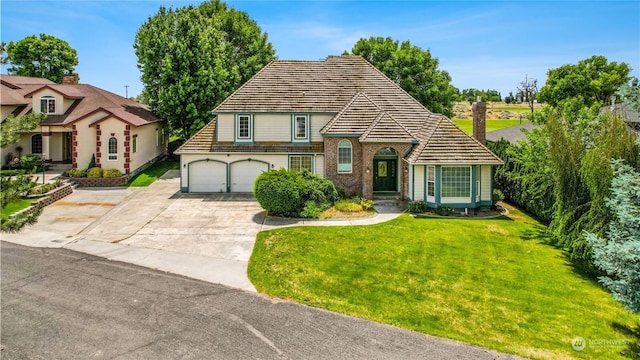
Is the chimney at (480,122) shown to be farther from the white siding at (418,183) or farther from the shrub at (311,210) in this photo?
the shrub at (311,210)

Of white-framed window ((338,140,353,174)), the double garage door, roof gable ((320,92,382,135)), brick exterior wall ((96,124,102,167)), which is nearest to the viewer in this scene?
roof gable ((320,92,382,135))

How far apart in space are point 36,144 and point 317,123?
2351 cm

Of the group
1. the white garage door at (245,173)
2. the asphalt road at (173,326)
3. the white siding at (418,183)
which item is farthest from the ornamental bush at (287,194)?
the asphalt road at (173,326)

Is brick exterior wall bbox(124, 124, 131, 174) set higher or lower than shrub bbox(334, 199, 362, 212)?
higher

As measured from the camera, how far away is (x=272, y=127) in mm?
28297

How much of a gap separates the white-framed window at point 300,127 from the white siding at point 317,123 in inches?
13.9

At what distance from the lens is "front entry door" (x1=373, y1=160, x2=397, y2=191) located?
26984 millimetres

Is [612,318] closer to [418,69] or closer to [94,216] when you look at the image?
[94,216]

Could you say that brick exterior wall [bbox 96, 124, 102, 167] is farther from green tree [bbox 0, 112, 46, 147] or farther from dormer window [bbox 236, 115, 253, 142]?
green tree [bbox 0, 112, 46, 147]

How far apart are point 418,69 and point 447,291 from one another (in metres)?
30.0

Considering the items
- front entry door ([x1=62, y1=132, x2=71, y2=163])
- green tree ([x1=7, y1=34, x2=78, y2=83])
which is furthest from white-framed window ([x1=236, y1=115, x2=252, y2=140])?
green tree ([x1=7, y1=34, x2=78, y2=83])

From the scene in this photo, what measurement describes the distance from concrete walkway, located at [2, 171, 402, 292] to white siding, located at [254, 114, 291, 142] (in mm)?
4346

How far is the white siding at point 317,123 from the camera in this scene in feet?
92.5

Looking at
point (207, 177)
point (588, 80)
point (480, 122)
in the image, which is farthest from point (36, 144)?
point (588, 80)
